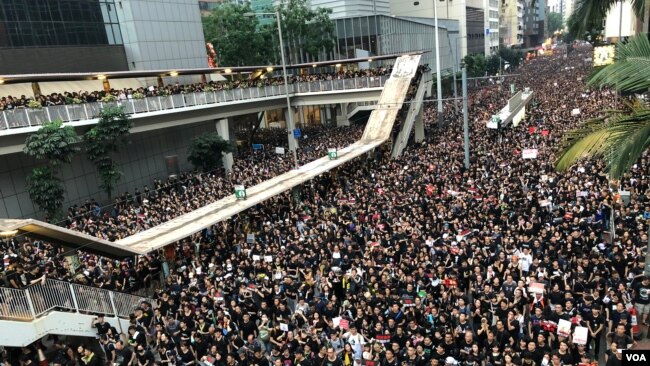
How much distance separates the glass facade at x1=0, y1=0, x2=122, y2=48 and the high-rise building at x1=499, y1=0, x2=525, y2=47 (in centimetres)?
11024

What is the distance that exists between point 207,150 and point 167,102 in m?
3.64

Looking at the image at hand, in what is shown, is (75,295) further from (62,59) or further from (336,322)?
(62,59)

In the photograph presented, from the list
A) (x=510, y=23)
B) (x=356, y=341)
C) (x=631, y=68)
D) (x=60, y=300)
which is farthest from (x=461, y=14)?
(x=631, y=68)

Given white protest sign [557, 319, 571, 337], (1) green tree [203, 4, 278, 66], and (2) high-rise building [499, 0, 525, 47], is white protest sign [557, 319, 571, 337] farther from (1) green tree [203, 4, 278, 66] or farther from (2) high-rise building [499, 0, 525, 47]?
(2) high-rise building [499, 0, 525, 47]

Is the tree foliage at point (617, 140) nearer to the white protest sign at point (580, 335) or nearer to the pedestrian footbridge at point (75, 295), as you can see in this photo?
the white protest sign at point (580, 335)

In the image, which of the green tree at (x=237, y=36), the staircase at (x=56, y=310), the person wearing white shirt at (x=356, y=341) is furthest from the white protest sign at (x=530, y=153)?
the green tree at (x=237, y=36)

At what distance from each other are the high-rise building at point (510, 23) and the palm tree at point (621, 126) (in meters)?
126

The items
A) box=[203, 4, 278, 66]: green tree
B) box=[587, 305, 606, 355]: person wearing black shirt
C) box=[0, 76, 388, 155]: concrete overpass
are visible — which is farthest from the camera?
box=[203, 4, 278, 66]: green tree

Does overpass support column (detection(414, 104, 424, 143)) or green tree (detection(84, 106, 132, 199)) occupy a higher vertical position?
green tree (detection(84, 106, 132, 199))

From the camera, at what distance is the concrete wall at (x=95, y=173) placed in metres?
23.9

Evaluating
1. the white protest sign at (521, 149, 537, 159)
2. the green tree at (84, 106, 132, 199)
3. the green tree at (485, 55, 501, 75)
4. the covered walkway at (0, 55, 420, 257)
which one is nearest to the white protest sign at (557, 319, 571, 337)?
the covered walkway at (0, 55, 420, 257)

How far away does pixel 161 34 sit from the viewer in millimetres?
34594

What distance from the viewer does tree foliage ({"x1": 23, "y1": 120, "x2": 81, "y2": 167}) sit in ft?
64.8

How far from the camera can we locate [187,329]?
11734 millimetres
